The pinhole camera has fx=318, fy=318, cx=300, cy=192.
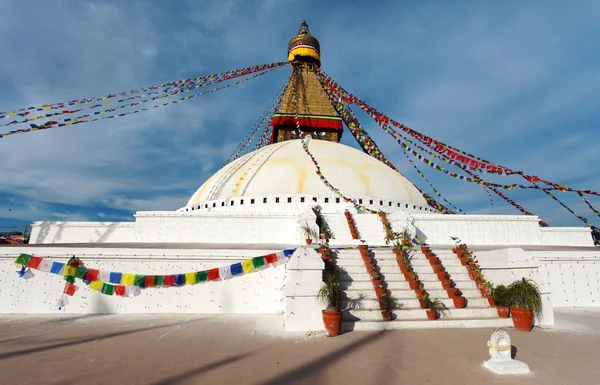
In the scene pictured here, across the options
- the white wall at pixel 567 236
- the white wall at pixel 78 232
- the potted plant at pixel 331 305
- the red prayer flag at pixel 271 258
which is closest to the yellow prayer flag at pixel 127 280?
the red prayer flag at pixel 271 258

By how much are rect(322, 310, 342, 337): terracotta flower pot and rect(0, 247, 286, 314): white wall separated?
231 cm

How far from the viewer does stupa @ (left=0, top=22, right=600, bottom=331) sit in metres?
6.92

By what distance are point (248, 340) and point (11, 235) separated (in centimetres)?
2071

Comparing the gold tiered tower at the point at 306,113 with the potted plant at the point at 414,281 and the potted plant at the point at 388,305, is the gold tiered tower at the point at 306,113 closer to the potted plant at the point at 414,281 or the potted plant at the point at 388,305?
the potted plant at the point at 414,281

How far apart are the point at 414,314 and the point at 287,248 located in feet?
16.3

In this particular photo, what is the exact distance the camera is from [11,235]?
61.2 feet

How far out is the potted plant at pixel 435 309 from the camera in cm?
627

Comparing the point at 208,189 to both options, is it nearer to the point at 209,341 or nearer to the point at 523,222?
the point at 209,341

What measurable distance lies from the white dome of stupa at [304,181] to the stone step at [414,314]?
1016cm

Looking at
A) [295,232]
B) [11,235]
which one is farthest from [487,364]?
[11,235]

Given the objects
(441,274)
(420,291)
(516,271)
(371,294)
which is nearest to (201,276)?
(371,294)

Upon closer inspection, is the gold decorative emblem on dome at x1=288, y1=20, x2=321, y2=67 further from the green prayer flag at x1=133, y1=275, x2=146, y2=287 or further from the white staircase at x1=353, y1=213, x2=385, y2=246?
the green prayer flag at x1=133, y1=275, x2=146, y2=287

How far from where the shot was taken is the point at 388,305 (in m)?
6.30

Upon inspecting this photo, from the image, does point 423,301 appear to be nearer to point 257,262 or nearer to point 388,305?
point 388,305
